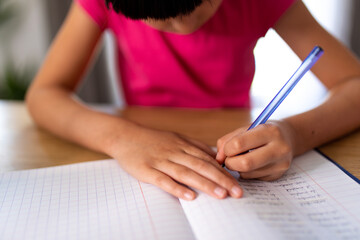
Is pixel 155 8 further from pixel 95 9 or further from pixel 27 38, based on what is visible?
pixel 27 38

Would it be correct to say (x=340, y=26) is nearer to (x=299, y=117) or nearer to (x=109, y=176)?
(x=299, y=117)

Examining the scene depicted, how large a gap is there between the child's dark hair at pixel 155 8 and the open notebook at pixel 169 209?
243 mm

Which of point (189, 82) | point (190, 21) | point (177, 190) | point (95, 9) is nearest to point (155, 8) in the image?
point (190, 21)

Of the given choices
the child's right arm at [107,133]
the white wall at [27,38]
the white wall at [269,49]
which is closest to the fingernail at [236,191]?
the child's right arm at [107,133]

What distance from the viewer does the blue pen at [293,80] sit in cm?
45

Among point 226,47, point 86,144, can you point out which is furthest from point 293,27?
point 86,144

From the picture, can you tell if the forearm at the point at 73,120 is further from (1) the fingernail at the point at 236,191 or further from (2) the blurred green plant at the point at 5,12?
(2) the blurred green plant at the point at 5,12

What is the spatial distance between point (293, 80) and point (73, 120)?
427 mm

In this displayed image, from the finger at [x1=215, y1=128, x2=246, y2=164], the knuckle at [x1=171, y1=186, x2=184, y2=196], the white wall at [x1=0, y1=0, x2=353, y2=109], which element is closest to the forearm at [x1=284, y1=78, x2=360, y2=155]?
the finger at [x1=215, y1=128, x2=246, y2=164]

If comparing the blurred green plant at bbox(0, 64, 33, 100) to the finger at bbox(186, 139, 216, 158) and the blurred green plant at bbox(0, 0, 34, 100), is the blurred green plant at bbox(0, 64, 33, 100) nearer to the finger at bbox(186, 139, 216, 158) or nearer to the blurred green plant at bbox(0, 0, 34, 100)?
the blurred green plant at bbox(0, 0, 34, 100)

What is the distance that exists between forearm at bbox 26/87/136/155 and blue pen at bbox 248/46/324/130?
9.5 inches

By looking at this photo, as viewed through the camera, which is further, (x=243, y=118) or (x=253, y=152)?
(x=243, y=118)

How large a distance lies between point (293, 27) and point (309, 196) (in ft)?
1.37

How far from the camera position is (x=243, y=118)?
2.59 ft
